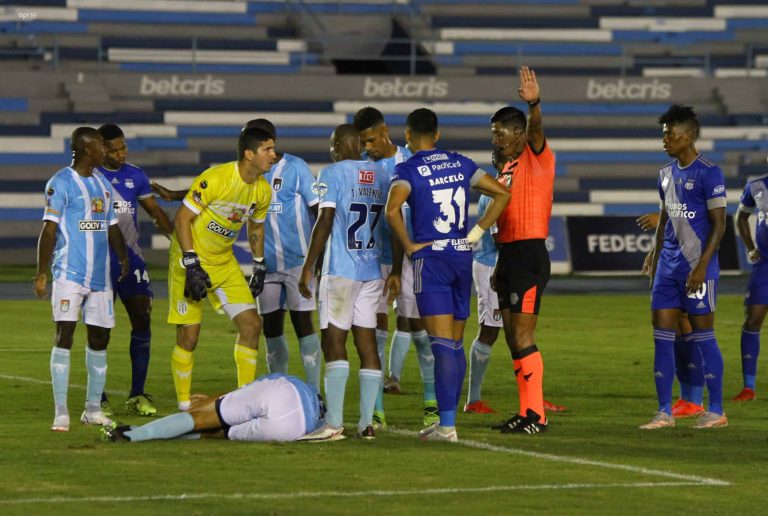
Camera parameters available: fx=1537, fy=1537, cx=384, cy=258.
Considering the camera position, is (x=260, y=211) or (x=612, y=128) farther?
(x=612, y=128)

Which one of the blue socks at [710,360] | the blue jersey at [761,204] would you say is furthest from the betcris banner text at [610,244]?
the blue socks at [710,360]

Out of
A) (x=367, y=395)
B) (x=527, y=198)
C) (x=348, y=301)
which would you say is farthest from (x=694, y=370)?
(x=348, y=301)

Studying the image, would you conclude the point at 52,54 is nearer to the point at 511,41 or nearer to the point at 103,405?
the point at 511,41

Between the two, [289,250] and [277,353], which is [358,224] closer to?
[289,250]

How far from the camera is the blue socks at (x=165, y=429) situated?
31.8 feet

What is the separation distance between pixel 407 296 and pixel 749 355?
3.37 m

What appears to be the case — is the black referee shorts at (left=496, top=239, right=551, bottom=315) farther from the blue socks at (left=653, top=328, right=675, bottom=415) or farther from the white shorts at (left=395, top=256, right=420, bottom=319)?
the blue socks at (left=653, top=328, right=675, bottom=415)

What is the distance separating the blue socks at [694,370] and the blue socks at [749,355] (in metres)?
1.26

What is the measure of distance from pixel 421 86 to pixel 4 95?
8.76m

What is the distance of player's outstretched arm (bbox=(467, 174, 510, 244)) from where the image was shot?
10164mm

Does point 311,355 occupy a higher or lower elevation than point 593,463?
higher

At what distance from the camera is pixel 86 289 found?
10.6 m

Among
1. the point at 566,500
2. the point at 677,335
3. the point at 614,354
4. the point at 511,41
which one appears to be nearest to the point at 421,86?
the point at 511,41

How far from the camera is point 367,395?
1016cm
